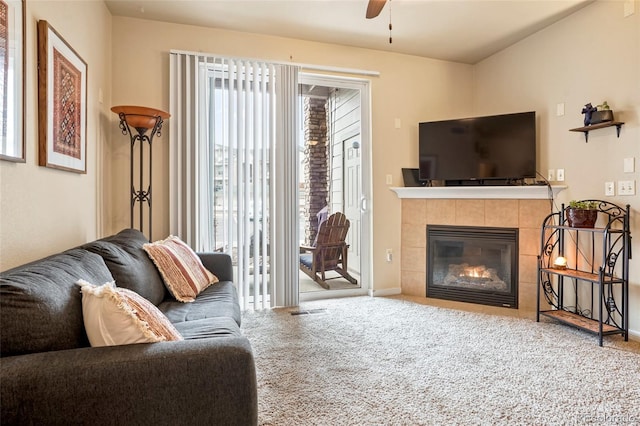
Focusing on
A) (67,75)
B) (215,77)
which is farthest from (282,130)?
(67,75)

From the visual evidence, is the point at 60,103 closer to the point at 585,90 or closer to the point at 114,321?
the point at 114,321

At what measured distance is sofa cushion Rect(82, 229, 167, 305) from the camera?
1803mm

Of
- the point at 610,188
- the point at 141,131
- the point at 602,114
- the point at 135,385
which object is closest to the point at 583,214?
the point at 610,188

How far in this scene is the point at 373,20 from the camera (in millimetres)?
3270

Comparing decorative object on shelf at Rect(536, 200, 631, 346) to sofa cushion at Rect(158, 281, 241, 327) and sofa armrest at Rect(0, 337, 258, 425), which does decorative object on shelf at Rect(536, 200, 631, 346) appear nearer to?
sofa cushion at Rect(158, 281, 241, 327)

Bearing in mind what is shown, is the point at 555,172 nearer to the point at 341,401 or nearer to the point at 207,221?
the point at 341,401

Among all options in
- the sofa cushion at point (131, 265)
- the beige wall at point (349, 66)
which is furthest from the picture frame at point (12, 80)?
the beige wall at point (349, 66)

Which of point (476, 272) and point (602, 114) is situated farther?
point (476, 272)

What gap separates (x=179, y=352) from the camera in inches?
43.0

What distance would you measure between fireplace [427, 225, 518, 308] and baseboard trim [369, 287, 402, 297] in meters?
0.34

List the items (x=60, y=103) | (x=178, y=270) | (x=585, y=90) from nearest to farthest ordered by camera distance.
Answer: (x=60, y=103), (x=178, y=270), (x=585, y=90)

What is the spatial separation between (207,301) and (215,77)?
7.12 feet

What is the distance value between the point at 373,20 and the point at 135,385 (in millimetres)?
3312

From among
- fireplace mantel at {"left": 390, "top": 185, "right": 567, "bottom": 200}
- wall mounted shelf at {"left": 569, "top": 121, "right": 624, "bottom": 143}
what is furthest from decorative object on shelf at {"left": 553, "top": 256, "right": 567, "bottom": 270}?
wall mounted shelf at {"left": 569, "top": 121, "right": 624, "bottom": 143}
